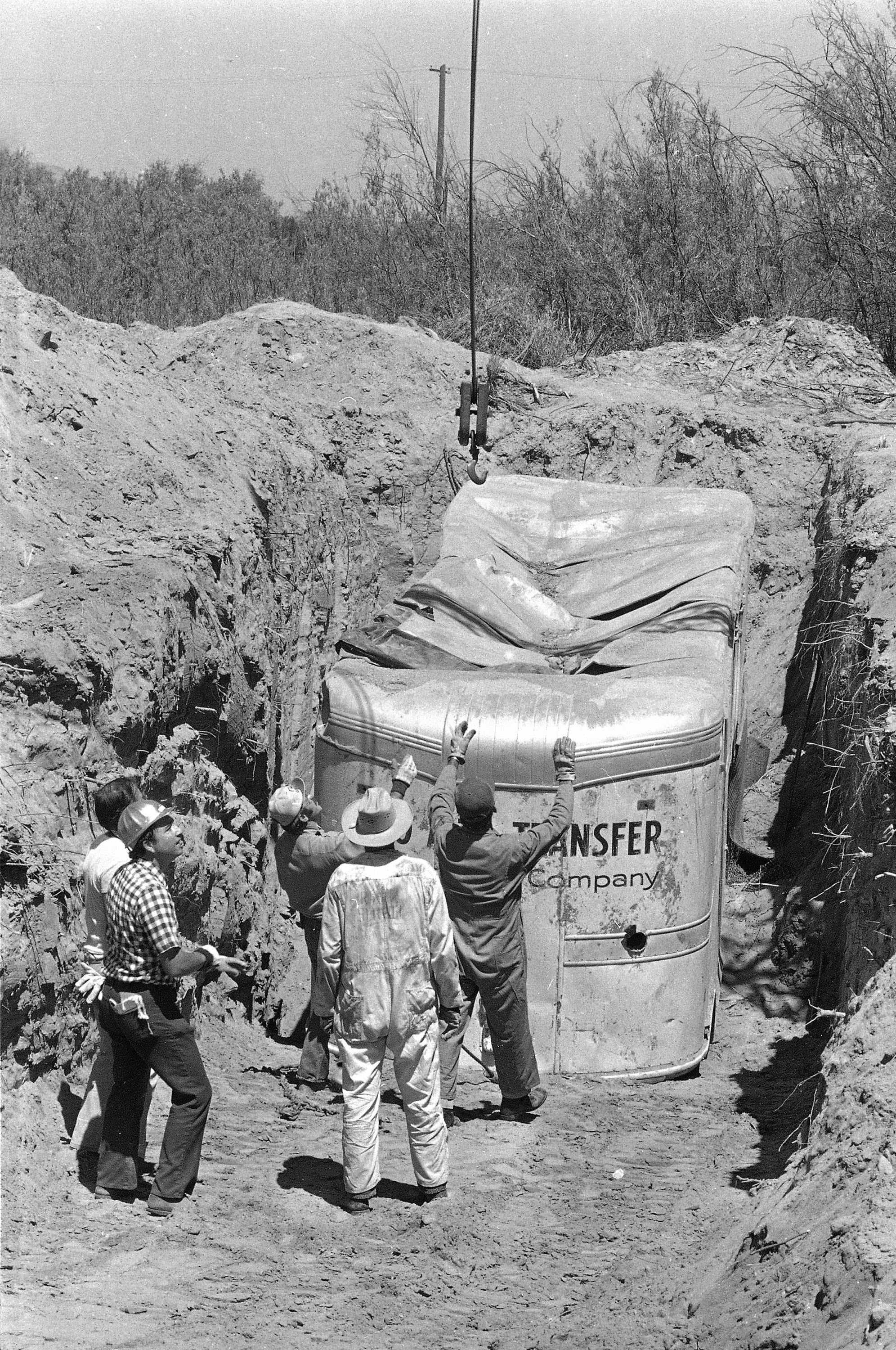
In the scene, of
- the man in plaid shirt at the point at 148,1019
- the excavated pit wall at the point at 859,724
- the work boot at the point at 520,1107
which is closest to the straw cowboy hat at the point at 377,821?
the man in plaid shirt at the point at 148,1019

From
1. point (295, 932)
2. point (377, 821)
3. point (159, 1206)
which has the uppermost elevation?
point (377, 821)

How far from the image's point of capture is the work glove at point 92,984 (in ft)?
14.8

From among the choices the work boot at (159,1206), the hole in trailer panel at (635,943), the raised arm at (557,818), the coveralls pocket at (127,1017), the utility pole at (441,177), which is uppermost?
the utility pole at (441,177)

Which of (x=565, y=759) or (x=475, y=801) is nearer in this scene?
(x=475, y=801)

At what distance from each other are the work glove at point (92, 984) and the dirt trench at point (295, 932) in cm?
28

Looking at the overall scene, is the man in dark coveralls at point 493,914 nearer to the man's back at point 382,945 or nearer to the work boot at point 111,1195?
the man's back at point 382,945

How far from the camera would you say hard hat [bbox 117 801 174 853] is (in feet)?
14.8

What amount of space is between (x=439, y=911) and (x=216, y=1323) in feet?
5.00

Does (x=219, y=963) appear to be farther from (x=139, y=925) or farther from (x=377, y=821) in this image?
(x=377, y=821)

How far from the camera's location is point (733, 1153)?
5.54m

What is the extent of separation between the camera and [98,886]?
14.8 ft

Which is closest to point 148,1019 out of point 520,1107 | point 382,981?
point 382,981

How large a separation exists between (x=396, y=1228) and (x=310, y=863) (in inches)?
66.3

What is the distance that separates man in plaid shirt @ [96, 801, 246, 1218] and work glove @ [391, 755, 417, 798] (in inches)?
50.2
